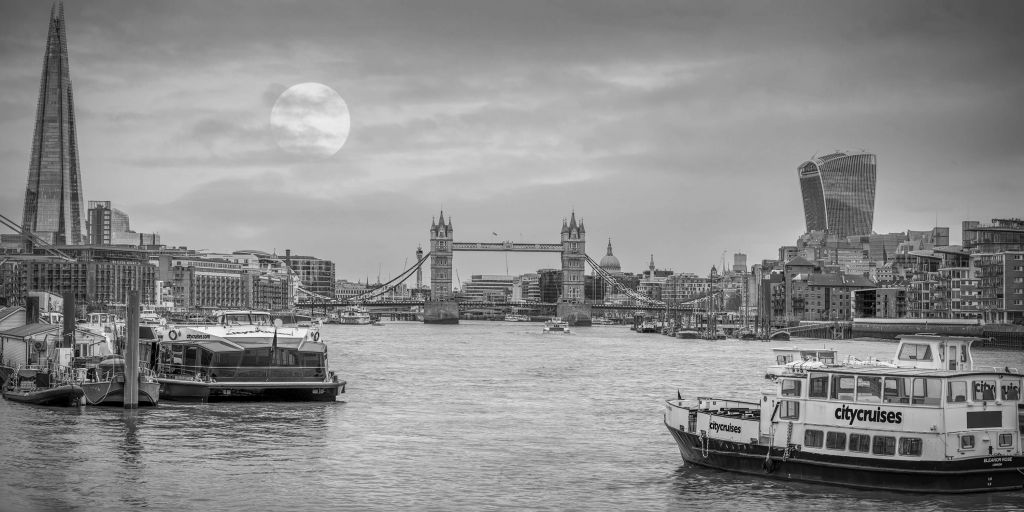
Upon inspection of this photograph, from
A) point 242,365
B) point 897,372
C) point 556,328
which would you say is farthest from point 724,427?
point 556,328

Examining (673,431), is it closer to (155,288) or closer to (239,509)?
(239,509)

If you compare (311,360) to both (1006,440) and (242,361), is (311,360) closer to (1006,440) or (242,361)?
(242,361)

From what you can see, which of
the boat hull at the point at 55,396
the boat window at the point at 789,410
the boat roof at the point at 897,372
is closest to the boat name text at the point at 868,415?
the boat roof at the point at 897,372

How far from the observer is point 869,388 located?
27.6m

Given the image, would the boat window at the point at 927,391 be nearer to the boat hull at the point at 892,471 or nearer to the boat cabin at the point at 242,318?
the boat hull at the point at 892,471

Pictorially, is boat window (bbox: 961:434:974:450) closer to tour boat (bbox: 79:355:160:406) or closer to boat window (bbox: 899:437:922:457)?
boat window (bbox: 899:437:922:457)

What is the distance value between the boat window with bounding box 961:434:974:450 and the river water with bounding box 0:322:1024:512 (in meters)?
1.05

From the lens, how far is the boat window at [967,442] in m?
26.7

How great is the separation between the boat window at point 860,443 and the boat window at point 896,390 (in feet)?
2.97

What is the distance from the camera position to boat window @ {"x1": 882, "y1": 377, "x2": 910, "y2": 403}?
27.1m

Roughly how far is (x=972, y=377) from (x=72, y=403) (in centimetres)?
2704

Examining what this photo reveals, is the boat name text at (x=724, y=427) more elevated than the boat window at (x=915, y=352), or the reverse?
the boat window at (x=915, y=352)

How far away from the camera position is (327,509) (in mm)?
26547

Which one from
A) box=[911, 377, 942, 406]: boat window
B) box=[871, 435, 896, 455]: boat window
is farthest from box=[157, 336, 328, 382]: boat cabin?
box=[911, 377, 942, 406]: boat window
